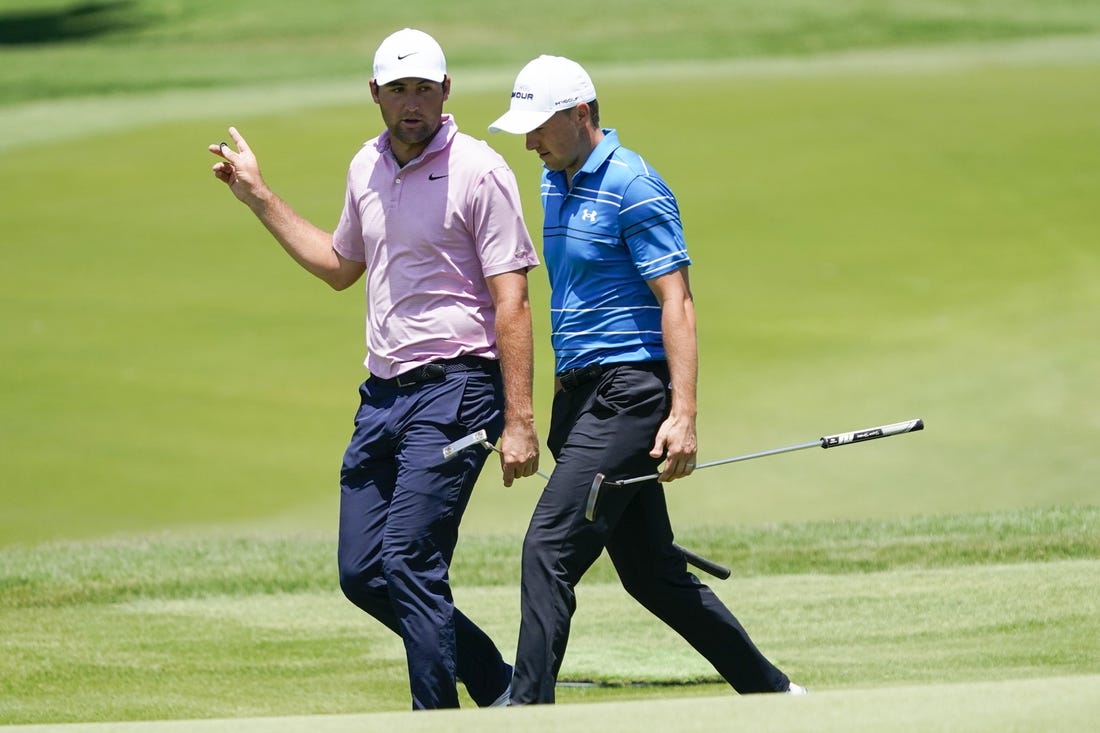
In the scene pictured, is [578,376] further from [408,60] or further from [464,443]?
[408,60]

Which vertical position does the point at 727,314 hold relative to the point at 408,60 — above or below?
below

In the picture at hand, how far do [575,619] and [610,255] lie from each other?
8.00 ft

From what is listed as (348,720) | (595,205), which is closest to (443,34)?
(595,205)

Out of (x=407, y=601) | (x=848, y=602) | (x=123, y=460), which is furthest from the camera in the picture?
(x=123, y=460)

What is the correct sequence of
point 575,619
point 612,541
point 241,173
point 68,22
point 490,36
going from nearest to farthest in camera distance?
point 612,541 → point 241,173 → point 575,619 → point 490,36 → point 68,22

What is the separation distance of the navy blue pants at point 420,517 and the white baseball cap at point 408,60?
863 millimetres

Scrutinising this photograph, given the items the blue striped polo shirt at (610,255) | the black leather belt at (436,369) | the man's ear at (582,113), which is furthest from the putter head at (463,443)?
the man's ear at (582,113)

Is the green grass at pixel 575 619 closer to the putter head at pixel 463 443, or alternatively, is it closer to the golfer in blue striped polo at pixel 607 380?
the golfer in blue striped polo at pixel 607 380

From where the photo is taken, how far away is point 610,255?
517 centimetres

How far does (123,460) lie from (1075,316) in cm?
714

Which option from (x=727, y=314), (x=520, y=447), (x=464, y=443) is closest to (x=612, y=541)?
(x=520, y=447)

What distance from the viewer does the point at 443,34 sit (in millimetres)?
30766

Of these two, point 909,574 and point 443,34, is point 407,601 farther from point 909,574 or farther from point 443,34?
point 443,34

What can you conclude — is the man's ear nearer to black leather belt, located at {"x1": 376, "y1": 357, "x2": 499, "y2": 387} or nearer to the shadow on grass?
black leather belt, located at {"x1": 376, "y1": 357, "x2": 499, "y2": 387}
